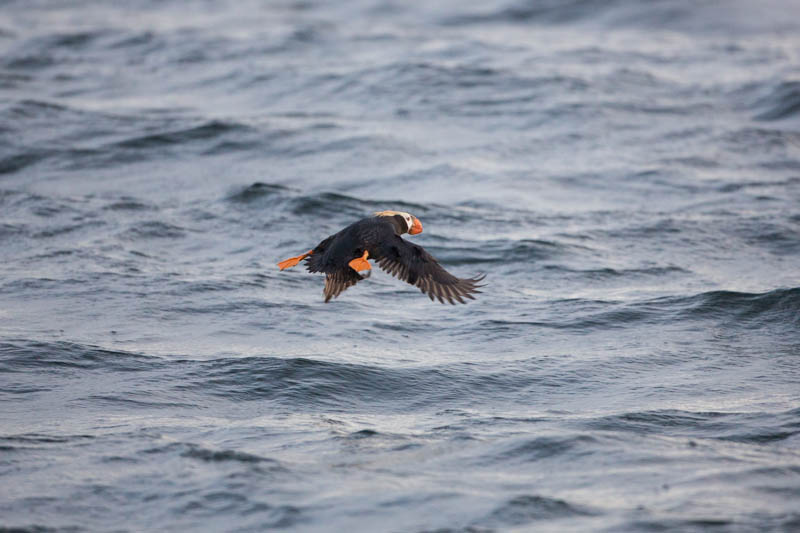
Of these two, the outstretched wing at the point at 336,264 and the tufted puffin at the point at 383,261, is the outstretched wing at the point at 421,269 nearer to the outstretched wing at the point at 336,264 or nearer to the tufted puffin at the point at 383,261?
the tufted puffin at the point at 383,261

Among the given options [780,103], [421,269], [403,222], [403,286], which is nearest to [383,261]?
[421,269]

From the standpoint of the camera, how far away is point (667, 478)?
5.60 metres

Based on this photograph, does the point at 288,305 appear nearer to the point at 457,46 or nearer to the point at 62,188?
the point at 62,188

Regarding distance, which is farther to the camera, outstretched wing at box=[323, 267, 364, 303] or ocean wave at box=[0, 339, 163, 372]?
ocean wave at box=[0, 339, 163, 372]

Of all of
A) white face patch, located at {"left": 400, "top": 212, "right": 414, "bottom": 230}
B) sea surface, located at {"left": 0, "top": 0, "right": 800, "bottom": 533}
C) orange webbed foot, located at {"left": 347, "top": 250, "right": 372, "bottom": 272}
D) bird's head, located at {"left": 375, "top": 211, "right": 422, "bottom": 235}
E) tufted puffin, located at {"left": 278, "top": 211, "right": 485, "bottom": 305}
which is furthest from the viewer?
white face patch, located at {"left": 400, "top": 212, "right": 414, "bottom": 230}

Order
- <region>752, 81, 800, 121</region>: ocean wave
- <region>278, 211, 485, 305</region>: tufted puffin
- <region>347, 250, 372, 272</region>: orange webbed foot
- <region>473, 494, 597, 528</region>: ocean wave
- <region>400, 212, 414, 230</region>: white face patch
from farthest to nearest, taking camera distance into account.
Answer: <region>752, 81, 800, 121</region>: ocean wave
<region>400, 212, 414, 230</region>: white face patch
<region>278, 211, 485, 305</region>: tufted puffin
<region>347, 250, 372, 272</region>: orange webbed foot
<region>473, 494, 597, 528</region>: ocean wave

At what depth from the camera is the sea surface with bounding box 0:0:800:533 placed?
5.58 m

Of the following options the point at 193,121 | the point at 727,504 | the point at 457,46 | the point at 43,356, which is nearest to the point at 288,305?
the point at 43,356

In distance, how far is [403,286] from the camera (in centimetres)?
950

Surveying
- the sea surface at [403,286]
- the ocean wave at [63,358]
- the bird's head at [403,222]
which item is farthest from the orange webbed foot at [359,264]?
the ocean wave at [63,358]

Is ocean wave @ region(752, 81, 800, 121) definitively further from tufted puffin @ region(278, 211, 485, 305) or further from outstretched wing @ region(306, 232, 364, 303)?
outstretched wing @ region(306, 232, 364, 303)

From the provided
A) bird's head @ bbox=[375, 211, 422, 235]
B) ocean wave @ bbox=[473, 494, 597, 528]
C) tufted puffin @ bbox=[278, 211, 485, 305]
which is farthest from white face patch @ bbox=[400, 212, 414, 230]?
ocean wave @ bbox=[473, 494, 597, 528]

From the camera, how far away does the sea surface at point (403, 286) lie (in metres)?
5.58

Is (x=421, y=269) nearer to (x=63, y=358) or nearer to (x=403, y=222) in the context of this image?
(x=403, y=222)
